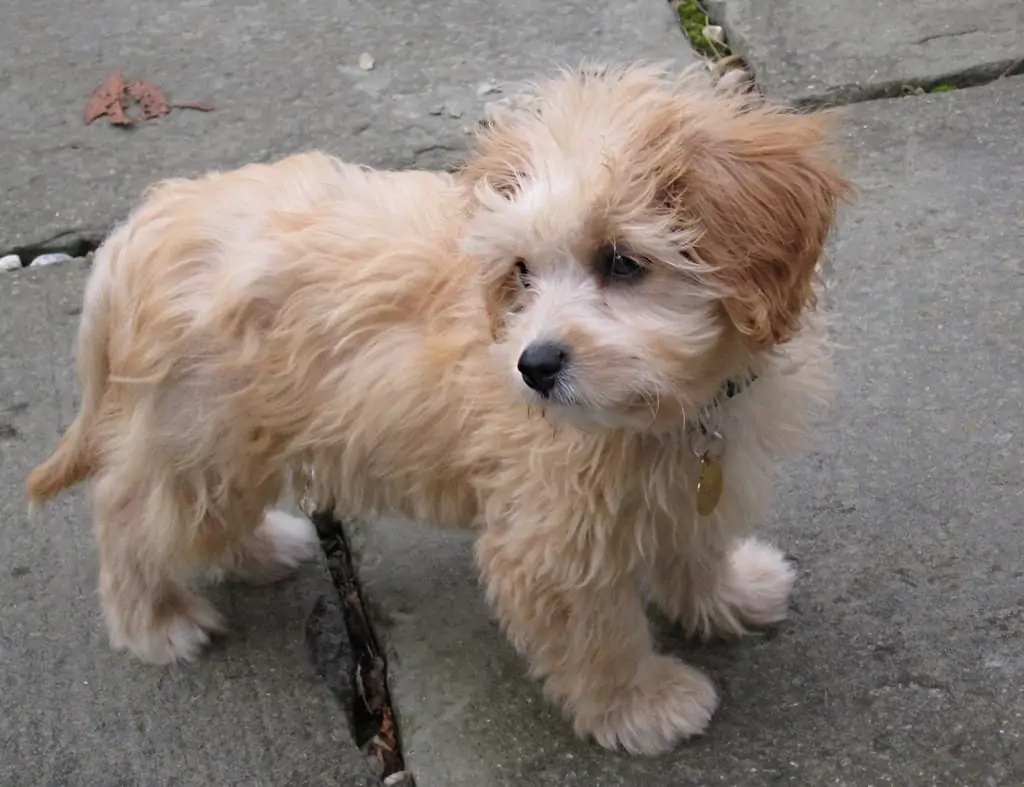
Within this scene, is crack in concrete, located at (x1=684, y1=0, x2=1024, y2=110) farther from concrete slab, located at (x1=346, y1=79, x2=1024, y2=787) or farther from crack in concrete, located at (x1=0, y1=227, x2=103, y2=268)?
crack in concrete, located at (x1=0, y1=227, x2=103, y2=268)

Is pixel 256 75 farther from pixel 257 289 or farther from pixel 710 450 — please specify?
pixel 710 450

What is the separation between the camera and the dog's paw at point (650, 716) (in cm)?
274

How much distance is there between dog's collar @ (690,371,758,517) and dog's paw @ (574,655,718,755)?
1.59 ft

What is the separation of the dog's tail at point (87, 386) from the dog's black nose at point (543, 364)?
3.66 ft

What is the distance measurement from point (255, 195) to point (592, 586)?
42.1 inches

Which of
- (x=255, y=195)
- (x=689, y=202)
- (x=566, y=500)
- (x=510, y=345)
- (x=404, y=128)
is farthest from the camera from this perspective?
(x=404, y=128)

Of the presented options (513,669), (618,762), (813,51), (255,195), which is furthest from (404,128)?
(618,762)

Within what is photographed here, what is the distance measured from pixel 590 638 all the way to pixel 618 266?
33.8 inches

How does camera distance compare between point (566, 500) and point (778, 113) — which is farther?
point (566, 500)

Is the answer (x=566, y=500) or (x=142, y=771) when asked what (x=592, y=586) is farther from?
(x=142, y=771)

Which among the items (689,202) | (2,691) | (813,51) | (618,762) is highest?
(689,202)

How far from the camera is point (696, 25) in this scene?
4879mm

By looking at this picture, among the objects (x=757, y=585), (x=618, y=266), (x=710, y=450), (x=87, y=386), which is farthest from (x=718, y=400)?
(x=87, y=386)

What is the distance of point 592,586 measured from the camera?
2592 millimetres
